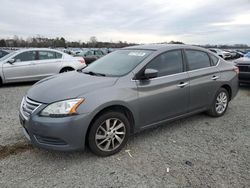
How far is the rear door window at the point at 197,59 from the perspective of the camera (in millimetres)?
4434

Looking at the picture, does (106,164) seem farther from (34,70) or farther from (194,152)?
(34,70)

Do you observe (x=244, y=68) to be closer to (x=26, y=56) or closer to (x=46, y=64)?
(x=46, y=64)

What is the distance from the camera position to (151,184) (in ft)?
8.96

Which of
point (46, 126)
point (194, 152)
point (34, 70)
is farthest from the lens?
point (34, 70)

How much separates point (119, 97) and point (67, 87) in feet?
2.44

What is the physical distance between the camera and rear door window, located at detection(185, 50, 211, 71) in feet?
14.5

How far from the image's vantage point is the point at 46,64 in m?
8.92

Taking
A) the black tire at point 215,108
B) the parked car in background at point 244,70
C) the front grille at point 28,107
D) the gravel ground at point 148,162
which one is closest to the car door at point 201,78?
the black tire at point 215,108

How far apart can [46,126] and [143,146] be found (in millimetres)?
1544

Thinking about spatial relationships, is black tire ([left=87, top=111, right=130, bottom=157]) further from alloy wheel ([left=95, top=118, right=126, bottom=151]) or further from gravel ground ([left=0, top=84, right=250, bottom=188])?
gravel ground ([left=0, top=84, right=250, bottom=188])

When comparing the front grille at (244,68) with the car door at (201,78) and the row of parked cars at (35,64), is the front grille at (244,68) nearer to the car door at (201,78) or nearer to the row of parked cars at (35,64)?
the row of parked cars at (35,64)

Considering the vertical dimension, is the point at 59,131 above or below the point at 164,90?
below

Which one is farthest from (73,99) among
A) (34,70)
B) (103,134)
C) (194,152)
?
(34,70)

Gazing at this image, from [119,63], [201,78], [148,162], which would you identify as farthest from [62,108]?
[201,78]
